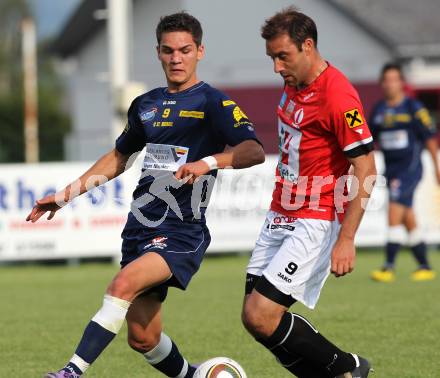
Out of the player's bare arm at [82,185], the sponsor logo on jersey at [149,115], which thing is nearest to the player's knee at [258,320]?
the sponsor logo on jersey at [149,115]

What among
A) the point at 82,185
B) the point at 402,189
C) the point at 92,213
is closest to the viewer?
the point at 82,185

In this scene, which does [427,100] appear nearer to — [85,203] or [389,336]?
[85,203]

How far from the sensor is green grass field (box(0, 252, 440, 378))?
7297 mm

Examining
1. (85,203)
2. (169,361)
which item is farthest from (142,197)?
(85,203)

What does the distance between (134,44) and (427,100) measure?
8.17 m

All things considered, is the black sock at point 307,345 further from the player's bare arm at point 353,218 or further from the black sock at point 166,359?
the black sock at point 166,359

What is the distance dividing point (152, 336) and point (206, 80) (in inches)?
862

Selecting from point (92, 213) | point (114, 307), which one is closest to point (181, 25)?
point (114, 307)

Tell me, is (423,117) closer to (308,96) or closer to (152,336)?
(308,96)

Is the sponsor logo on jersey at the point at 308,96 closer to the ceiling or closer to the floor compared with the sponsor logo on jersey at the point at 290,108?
closer to the ceiling

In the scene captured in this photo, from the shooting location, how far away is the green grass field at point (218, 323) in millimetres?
7297

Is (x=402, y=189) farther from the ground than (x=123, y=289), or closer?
closer

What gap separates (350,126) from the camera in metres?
5.71

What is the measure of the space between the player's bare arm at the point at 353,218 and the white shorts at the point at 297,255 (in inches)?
10.4
